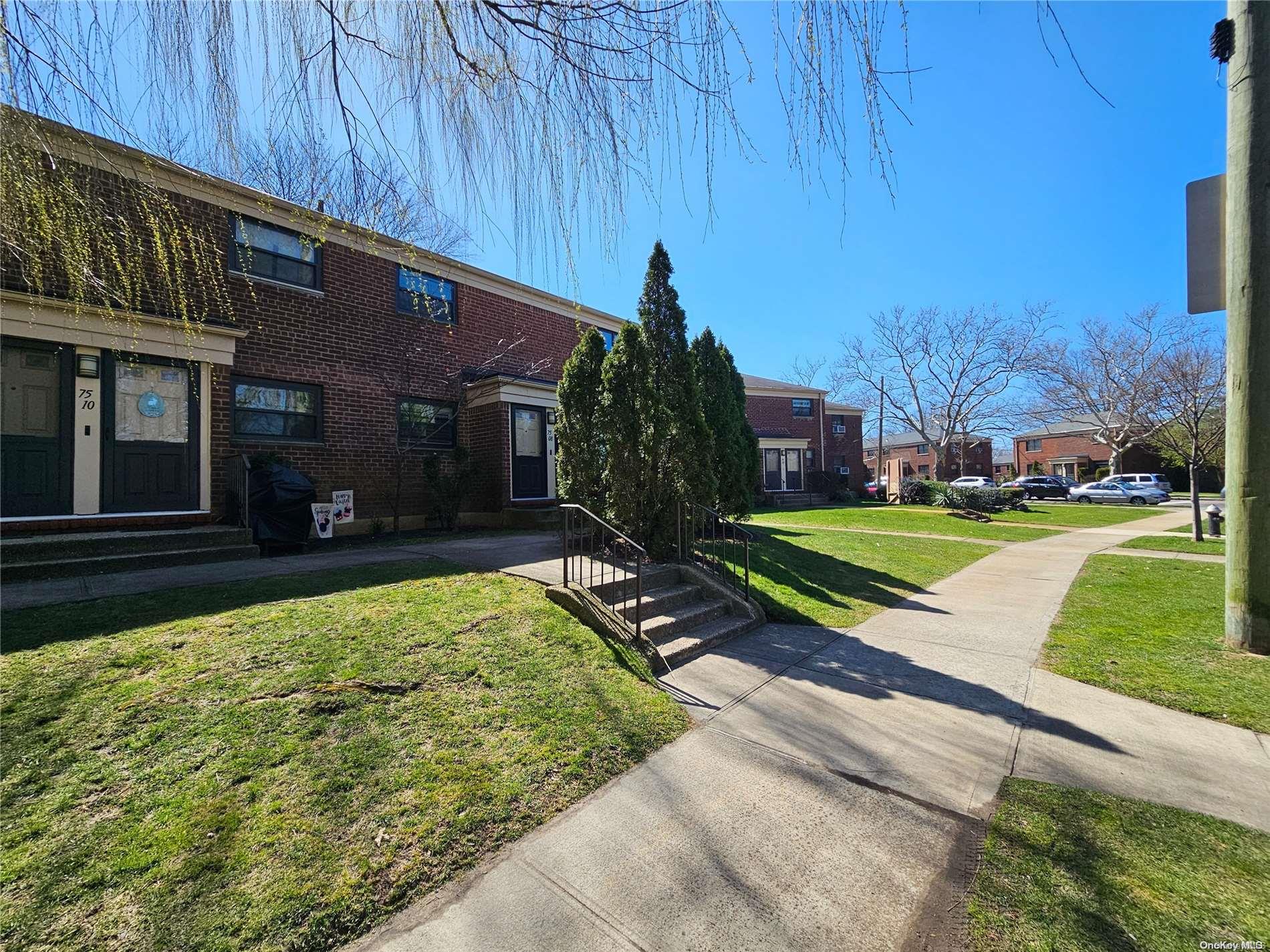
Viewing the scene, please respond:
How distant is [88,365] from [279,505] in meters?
3.04

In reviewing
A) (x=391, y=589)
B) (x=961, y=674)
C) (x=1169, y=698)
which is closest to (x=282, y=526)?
(x=391, y=589)

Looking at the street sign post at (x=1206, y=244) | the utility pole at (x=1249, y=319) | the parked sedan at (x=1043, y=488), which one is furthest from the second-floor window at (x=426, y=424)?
the parked sedan at (x=1043, y=488)

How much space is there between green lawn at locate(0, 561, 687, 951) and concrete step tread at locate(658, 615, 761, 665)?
592 millimetres

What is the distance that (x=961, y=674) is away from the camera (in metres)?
4.21

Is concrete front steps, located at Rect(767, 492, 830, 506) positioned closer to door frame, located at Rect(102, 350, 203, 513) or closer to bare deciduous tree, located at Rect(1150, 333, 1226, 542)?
bare deciduous tree, located at Rect(1150, 333, 1226, 542)

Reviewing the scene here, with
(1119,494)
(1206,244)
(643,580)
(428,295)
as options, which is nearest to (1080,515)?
(1119,494)

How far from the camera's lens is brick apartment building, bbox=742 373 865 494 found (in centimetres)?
2742

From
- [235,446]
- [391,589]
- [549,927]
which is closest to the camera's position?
[549,927]

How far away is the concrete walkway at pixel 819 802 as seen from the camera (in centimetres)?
181

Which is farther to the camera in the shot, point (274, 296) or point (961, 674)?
point (274, 296)

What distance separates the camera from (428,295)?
1028 centimetres

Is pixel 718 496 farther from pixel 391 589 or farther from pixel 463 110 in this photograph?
pixel 463 110

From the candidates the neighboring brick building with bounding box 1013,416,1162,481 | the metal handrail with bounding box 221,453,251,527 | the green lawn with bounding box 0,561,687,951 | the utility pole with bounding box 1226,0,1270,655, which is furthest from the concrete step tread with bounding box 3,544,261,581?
the neighboring brick building with bounding box 1013,416,1162,481

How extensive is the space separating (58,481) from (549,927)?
29.2ft
